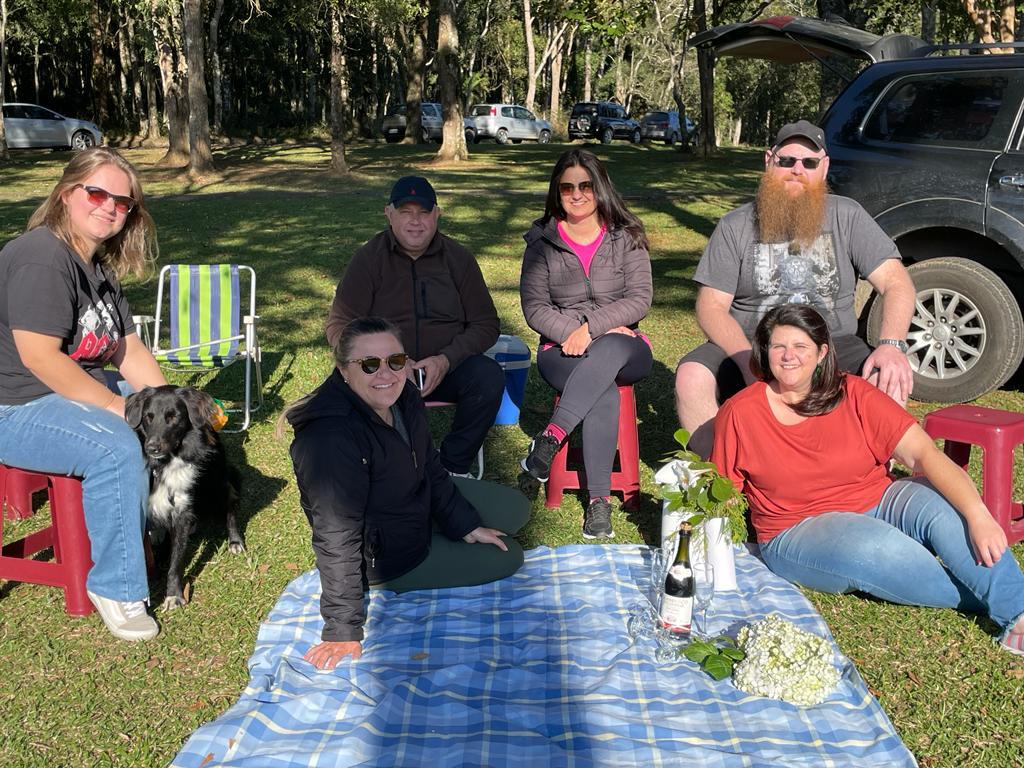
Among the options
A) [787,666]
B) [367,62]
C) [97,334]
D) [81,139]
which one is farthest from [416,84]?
[787,666]

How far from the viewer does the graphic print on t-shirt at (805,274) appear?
5.00m

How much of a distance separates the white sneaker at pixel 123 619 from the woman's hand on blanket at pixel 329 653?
0.79 metres

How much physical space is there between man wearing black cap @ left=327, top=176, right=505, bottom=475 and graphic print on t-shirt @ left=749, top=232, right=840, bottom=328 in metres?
1.48

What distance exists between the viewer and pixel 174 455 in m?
4.23

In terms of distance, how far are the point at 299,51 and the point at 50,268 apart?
162 feet

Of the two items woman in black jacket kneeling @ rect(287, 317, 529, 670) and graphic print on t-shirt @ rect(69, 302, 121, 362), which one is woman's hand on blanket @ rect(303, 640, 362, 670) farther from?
graphic print on t-shirt @ rect(69, 302, 121, 362)

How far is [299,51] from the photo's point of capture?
49.6 m

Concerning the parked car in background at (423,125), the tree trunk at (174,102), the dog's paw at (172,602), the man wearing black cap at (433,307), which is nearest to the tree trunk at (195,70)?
the tree trunk at (174,102)

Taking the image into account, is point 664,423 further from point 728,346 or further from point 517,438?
point 728,346

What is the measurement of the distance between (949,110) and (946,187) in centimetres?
59

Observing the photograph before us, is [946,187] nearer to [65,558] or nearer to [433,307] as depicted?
[433,307]

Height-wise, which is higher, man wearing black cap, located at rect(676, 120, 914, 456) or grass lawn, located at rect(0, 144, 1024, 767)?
man wearing black cap, located at rect(676, 120, 914, 456)

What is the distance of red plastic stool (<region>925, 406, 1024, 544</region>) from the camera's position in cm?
427

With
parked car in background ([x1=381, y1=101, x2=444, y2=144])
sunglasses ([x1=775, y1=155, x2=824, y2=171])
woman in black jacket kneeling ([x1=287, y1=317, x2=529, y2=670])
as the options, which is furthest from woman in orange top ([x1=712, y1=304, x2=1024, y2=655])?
parked car in background ([x1=381, y1=101, x2=444, y2=144])
